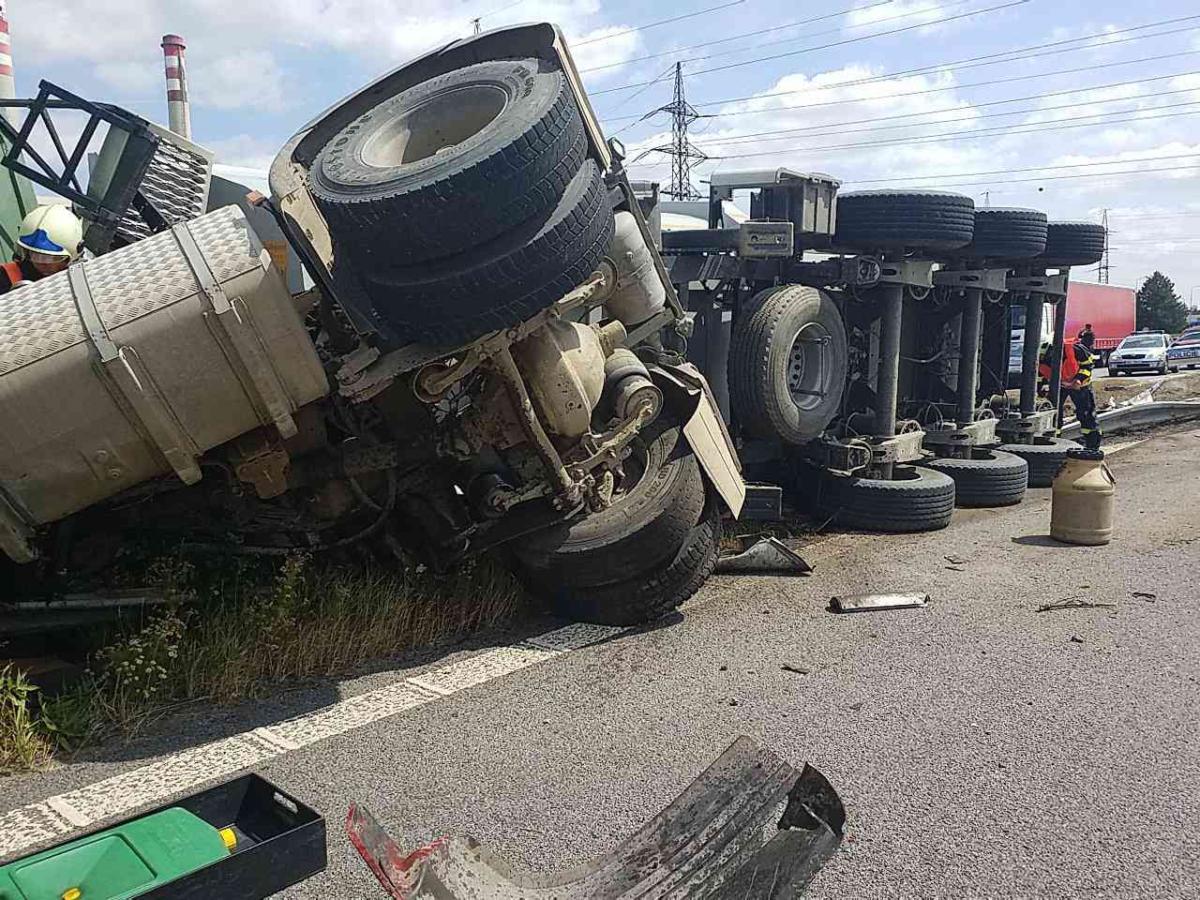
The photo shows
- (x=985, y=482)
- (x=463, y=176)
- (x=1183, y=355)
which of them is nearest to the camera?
(x=463, y=176)

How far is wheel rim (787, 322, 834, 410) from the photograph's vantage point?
716 cm

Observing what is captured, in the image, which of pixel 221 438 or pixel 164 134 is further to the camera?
pixel 164 134

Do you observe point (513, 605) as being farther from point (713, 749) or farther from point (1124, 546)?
point (1124, 546)

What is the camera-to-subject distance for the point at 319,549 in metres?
4.41

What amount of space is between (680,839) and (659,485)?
89.1 inches

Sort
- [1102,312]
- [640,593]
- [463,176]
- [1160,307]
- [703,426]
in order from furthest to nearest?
[1160,307] < [1102,312] < [703,426] < [640,593] < [463,176]

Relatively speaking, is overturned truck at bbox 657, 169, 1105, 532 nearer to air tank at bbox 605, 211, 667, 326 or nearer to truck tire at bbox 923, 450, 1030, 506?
truck tire at bbox 923, 450, 1030, 506

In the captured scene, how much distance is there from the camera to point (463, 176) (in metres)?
3.21

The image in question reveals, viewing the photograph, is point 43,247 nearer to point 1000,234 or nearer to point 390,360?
point 390,360

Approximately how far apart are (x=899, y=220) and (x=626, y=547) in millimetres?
4104

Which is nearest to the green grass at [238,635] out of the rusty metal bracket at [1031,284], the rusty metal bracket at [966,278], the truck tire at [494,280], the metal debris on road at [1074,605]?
the truck tire at [494,280]

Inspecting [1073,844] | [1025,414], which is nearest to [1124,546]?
[1025,414]

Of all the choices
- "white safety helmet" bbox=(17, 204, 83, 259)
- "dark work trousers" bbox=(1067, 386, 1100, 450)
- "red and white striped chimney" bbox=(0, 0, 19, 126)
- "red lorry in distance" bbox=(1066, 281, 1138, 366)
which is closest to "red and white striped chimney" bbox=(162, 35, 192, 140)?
"red and white striped chimney" bbox=(0, 0, 19, 126)

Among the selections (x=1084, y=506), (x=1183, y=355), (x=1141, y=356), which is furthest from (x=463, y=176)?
(x=1183, y=355)
